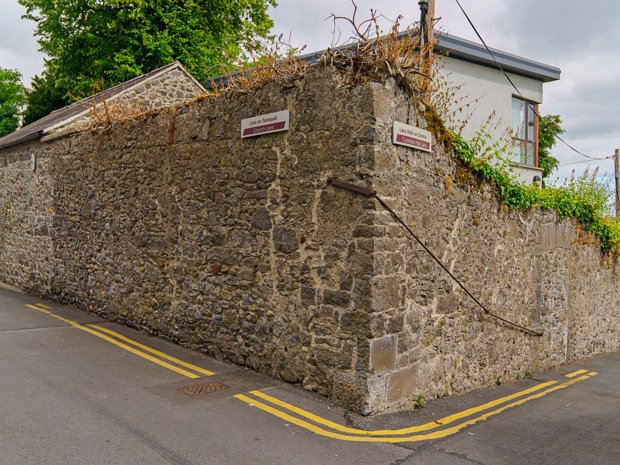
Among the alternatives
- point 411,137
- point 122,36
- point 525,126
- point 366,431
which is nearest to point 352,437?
point 366,431

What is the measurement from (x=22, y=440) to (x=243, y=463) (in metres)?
2.13

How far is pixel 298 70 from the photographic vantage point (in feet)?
22.3

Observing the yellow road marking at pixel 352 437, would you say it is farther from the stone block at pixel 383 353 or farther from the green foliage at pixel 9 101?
the green foliage at pixel 9 101

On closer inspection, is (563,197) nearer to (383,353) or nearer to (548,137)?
(383,353)

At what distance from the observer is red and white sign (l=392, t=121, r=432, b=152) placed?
20.8 ft

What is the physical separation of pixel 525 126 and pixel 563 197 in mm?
9778

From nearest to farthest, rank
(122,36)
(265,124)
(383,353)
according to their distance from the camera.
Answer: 1. (383,353)
2. (265,124)
3. (122,36)

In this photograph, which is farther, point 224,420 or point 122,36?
point 122,36

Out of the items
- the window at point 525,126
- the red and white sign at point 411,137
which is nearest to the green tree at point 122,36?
the window at point 525,126

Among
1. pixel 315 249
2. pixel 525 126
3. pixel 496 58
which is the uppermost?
pixel 496 58

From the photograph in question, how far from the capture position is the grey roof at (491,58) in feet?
53.4

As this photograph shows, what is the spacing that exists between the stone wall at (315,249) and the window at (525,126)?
883 cm

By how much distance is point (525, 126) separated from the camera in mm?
19719

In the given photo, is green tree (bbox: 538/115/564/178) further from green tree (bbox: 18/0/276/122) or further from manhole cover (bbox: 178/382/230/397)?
manhole cover (bbox: 178/382/230/397)
